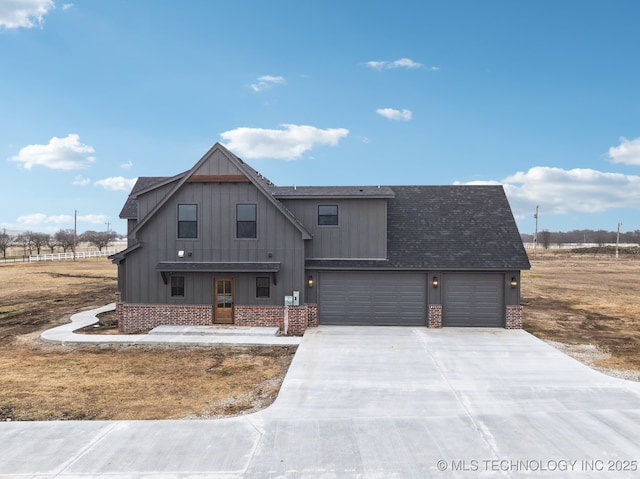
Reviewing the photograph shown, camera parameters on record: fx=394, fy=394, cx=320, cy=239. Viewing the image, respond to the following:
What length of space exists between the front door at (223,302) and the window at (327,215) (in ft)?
15.2

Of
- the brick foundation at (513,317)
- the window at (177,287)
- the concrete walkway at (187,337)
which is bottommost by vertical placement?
the concrete walkway at (187,337)

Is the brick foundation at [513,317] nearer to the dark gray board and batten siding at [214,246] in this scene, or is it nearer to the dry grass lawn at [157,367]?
the dry grass lawn at [157,367]

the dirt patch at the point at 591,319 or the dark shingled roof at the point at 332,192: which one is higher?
the dark shingled roof at the point at 332,192

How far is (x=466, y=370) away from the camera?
36.0ft

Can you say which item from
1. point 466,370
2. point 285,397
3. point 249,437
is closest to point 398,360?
point 466,370

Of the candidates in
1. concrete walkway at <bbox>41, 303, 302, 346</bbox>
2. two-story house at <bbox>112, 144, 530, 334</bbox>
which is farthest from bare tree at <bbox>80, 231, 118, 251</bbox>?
concrete walkway at <bbox>41, 303, 302, 346</bbox>

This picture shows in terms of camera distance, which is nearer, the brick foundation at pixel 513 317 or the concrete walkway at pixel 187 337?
the concrete walkway at pixel 187 337

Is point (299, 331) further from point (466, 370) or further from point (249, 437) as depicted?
point (249, 437)

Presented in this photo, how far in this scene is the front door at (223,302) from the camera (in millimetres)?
16094

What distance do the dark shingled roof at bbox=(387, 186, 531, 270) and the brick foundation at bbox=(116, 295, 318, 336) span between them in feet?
17.3

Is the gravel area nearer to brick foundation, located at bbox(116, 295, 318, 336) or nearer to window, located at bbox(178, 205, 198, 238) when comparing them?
brick foundation, located at bbox(116, 295, 318, 336)

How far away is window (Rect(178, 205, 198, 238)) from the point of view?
16.1 metres

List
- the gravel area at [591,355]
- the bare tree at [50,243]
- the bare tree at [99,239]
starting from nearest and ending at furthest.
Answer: the gravel area at [591,355]
the bare tree at [50,243]
the bare tree at [99,239]

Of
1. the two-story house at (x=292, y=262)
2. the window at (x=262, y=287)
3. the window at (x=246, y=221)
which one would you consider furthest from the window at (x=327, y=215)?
the window at (x=262, y=287)
